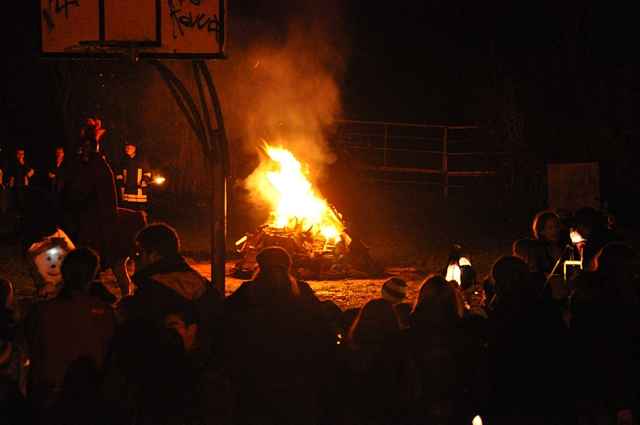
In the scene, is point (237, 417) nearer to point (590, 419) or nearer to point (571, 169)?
point (590, 419)

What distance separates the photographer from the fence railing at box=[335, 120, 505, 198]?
2083 centimetres

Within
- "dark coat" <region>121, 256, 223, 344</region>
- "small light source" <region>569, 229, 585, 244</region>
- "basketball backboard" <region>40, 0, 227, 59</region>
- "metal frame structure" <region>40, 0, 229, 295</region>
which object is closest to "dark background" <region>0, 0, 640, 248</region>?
"small light source" <region>569, 229, 585, 244</region>

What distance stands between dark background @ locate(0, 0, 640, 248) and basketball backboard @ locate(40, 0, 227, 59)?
9.84 m

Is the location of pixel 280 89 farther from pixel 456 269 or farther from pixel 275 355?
pixel 275 355

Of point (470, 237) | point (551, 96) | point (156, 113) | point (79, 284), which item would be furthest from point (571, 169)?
point (156, 113)

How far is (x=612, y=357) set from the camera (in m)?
5.43

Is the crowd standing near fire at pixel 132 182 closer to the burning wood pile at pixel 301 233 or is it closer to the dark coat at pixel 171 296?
the burning wood pile at pixel 301 233

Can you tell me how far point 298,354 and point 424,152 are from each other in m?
17.0

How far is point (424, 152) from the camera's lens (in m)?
21.8

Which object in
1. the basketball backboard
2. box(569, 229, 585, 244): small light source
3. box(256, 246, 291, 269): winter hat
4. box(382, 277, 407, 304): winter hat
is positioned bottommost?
box(382, 277, 407, 304): winter hat

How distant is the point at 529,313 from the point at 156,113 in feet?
60.5

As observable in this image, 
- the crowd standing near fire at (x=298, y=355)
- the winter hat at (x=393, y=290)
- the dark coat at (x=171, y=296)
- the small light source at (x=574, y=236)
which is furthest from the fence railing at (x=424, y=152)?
the dark coat at (x=171, y=296)

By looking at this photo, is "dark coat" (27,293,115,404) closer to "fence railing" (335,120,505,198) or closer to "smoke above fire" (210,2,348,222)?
"smoke above fire" (210,2,348,222)

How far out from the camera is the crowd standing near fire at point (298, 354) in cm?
513
